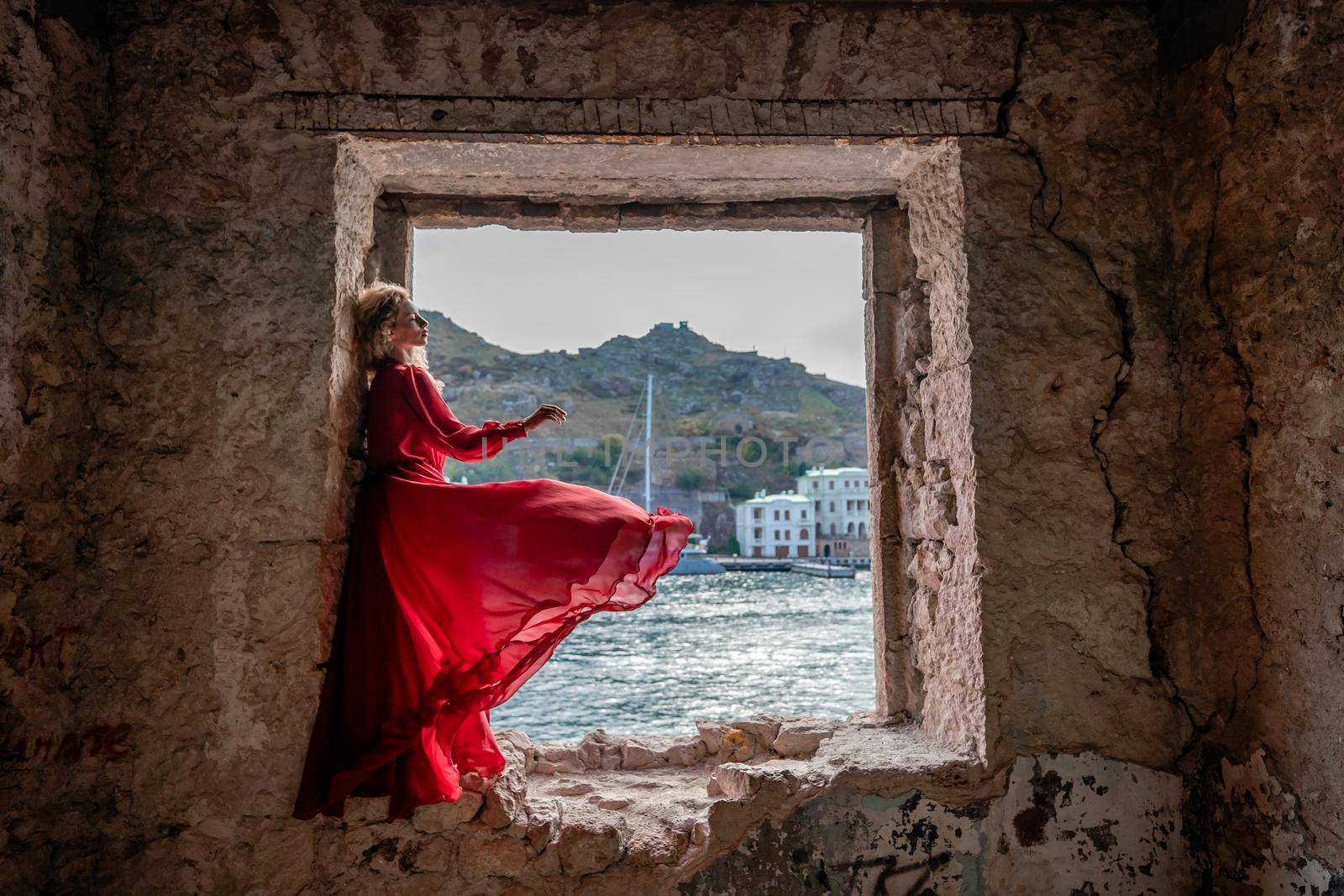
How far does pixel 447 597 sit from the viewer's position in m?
2.17

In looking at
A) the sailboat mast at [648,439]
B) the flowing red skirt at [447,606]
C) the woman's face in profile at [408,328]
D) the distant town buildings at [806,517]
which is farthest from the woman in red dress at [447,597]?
the distant town buildings at [806,517]

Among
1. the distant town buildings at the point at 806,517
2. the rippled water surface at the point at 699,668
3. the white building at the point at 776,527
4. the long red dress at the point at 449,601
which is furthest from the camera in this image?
the white building at the point at 776,527

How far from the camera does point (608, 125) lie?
7.57 ft

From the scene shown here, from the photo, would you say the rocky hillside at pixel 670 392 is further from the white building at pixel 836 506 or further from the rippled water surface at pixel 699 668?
the rippled water surface at pixel 699 668

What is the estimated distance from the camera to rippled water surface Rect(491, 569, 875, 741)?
395 cm

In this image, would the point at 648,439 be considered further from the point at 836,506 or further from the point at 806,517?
the point at 836,506

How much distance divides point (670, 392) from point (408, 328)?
6.88 m

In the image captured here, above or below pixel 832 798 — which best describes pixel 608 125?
above


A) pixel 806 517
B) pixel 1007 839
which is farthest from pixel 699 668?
pixel 806 517

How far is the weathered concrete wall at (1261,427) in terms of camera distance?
192cm

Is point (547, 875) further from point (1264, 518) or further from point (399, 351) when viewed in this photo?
point (1264, 518)

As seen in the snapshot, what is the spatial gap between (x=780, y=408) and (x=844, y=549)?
9.92 ft

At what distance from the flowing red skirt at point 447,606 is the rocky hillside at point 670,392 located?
12.7 ft

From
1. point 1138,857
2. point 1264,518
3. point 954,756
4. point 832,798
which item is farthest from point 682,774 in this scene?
point 1264,518
